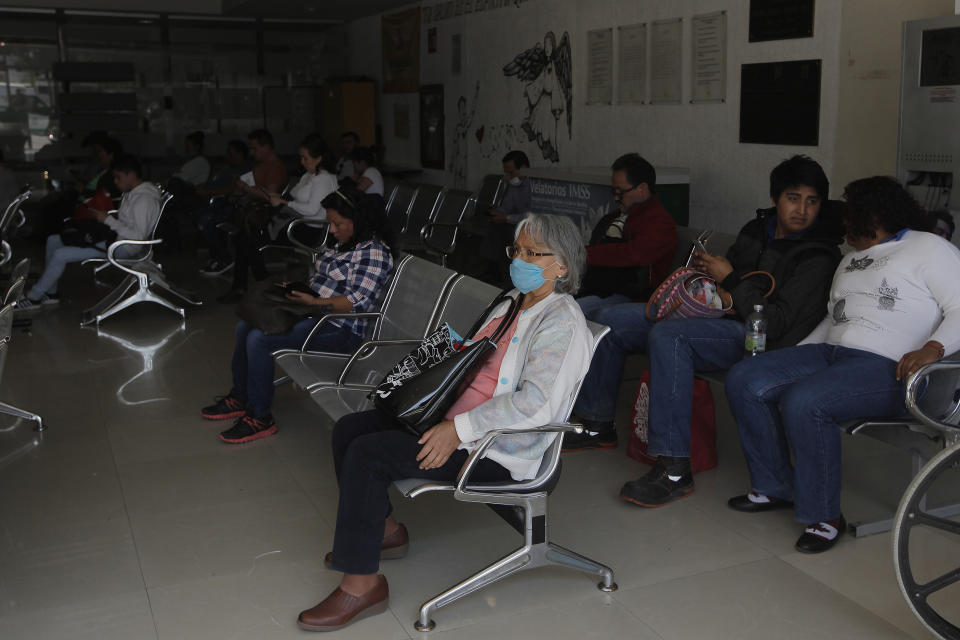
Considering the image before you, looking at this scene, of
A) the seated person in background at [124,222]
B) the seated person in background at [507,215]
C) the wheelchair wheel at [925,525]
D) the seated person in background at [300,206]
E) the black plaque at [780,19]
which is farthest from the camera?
the seated person in background at [300,206]

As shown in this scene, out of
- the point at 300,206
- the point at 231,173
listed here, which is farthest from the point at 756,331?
the point at 231,173

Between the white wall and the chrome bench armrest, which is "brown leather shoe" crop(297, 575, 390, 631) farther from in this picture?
the chrome bench armrest

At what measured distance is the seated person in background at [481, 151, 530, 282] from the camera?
22.8 ft

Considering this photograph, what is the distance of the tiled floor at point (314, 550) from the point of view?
262cm

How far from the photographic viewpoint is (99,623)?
8.56ft

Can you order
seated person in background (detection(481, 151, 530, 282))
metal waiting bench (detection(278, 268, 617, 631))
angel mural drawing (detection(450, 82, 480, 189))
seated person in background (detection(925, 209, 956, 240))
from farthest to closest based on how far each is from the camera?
1. angel mural drawing (detection(450, 82, 480, 189))
2. seated person in background (detection(481, 151, 530, 282))
3. seated person in background (detection(925, 209, 956, 240))
4. metal waiting bench (detection(278, 268, 617, 631))

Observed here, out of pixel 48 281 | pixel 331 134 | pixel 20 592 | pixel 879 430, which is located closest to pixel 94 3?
pixel 331 134

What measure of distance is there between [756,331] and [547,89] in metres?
5.29

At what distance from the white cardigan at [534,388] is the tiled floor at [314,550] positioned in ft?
1.60

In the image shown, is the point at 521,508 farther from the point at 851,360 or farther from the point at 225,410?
the point at 225,410

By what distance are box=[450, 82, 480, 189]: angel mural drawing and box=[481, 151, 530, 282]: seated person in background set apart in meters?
2.32

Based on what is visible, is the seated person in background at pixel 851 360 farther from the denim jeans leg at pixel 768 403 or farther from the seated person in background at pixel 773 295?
the seated person in background at pixel 773 295

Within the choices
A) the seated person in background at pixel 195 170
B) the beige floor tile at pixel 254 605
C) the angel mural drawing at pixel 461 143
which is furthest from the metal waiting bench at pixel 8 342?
the seated person in background at pixel 195 170

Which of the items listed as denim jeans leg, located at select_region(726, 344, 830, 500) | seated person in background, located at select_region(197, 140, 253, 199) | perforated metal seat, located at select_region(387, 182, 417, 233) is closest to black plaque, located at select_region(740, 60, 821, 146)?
denim jeans leg, located at select_region(726, 344, 830, 500)
